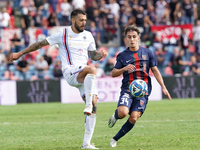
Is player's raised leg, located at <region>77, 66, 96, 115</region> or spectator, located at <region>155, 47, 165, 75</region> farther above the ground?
player's raised leg, located at <region>77, 66, 96, 115</region>

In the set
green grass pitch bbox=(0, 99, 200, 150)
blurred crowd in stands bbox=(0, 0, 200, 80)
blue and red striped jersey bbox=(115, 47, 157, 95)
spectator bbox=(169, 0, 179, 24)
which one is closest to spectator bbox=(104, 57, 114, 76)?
blurred crowd in stands bbox=(0, 0, 200, 80)

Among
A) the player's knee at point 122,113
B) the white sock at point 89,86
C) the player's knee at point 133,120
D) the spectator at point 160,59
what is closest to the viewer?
the white sock at point 89,86

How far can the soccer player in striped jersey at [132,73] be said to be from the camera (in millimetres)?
6180

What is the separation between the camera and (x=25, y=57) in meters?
20.0

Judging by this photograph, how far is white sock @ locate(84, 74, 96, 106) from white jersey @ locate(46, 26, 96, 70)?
1.77 ft

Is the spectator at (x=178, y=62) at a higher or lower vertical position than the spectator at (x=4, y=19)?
lower

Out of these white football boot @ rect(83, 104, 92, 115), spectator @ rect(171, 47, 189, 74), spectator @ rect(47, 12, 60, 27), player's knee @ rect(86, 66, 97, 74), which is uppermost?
spectator @ rect(47, 12, 60, 27)

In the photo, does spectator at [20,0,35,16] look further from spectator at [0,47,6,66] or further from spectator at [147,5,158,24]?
spectator at [147,5,158,24]

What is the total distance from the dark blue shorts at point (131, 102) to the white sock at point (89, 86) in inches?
21.0

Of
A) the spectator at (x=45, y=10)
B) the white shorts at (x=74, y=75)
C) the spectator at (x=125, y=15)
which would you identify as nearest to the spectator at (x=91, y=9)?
the spectator at (x=125, y=15)

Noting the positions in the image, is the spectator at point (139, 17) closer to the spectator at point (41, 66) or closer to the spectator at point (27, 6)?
the spectator at point (41, 66)

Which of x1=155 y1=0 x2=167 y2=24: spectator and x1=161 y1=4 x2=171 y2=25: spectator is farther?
x1=155 y1=0 x2=167 y2=24: spectator

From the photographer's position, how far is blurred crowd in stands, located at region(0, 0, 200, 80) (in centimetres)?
1934

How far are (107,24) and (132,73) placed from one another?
15.0 metres
